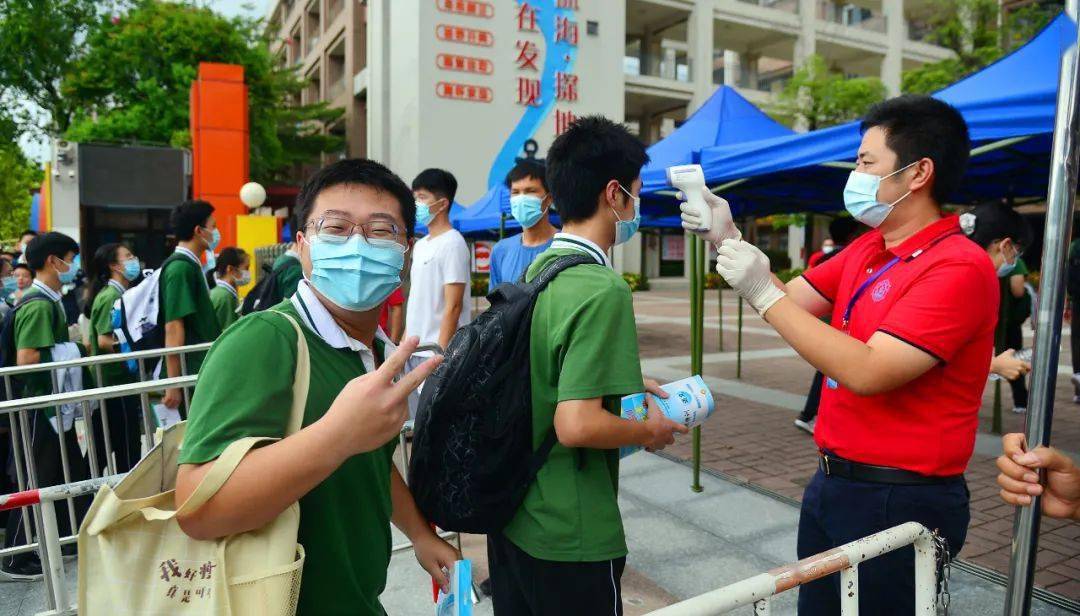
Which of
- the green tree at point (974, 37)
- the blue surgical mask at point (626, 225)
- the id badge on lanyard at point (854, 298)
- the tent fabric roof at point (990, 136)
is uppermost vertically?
the green tree at point (974, 37)

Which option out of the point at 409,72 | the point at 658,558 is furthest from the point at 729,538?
the point at 409,72

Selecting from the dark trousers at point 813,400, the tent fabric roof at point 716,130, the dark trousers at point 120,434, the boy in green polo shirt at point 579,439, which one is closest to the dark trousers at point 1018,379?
the dark trousers at point 813,400

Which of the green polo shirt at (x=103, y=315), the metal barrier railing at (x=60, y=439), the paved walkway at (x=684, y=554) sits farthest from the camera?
the green polo shirt at (x=103, y=315)

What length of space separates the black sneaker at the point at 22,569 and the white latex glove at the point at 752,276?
12.3ft

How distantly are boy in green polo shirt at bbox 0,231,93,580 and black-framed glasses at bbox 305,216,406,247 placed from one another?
8.73ft

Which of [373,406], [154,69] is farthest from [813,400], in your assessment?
[154,69]

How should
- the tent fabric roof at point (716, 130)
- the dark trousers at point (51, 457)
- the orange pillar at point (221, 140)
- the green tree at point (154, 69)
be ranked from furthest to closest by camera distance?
the green tree at point (154, 69) → the orange pillar at point (221, 140) → the tent fabric roof at point (716, 130) → the dark trousers at point (51, 457)

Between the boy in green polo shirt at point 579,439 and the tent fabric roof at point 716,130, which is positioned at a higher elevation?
the tent fabric roof at point 716,130

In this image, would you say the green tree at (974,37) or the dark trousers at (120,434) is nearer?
the dark trousers at (120,434)

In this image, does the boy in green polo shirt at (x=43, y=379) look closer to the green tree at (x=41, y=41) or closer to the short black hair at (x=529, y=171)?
the short black hair at (x=529, y=171)

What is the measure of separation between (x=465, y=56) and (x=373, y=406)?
77.8 feet

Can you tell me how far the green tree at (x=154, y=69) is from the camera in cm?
2197

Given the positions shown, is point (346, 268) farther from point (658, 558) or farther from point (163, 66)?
point (163, 66)

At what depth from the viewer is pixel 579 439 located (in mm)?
1682
